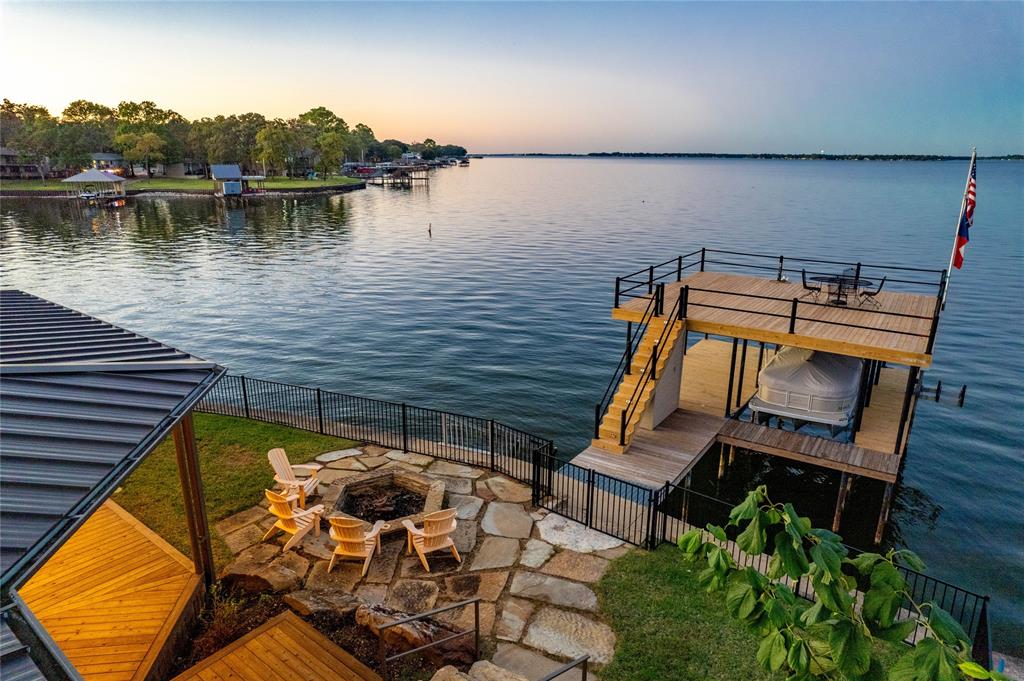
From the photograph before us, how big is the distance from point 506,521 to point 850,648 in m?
9.20

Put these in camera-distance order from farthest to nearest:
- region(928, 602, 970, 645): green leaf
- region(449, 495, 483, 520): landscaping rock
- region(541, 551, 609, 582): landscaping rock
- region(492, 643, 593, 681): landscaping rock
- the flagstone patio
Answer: region(449, 495, 483, 520): landscaping rock
region(541, 551, 609, 582): landscaping rock
the flagstone patio
region(492, 643, 593, 681): landscaping rock
region(928, 602, 970, 645): green leaf

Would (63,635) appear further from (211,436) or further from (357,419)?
(357,419)

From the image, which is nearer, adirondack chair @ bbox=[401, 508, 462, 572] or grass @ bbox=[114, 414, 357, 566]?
adirondack chair @ bbox=[401, 508, 462, 572]

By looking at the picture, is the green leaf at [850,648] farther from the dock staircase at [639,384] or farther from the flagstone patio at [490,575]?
the dock staircase at [639,384]

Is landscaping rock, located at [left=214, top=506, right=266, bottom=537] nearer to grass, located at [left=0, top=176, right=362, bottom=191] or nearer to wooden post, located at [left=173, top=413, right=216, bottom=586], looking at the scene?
wooden post, located at [left=173, top=413, right=216, bottom=586]

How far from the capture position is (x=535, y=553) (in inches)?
456

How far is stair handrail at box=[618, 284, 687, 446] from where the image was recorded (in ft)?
52.4

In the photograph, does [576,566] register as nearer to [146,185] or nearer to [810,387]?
[810,387]

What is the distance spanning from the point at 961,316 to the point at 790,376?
29755 millimetres

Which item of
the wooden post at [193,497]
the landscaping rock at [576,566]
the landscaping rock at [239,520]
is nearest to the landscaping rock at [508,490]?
the landscaping rock at [576,566]

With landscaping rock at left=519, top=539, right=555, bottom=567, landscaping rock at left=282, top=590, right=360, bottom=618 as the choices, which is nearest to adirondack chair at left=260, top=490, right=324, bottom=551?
landscaping rock at left=282, top=590, right=360, bottom=618

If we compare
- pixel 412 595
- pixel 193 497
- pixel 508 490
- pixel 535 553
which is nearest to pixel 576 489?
pixel 508 490

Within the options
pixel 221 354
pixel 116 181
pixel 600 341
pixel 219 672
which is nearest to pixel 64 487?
pixel 219 672

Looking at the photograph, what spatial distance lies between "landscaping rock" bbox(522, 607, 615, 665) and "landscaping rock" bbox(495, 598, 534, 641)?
15 cm
